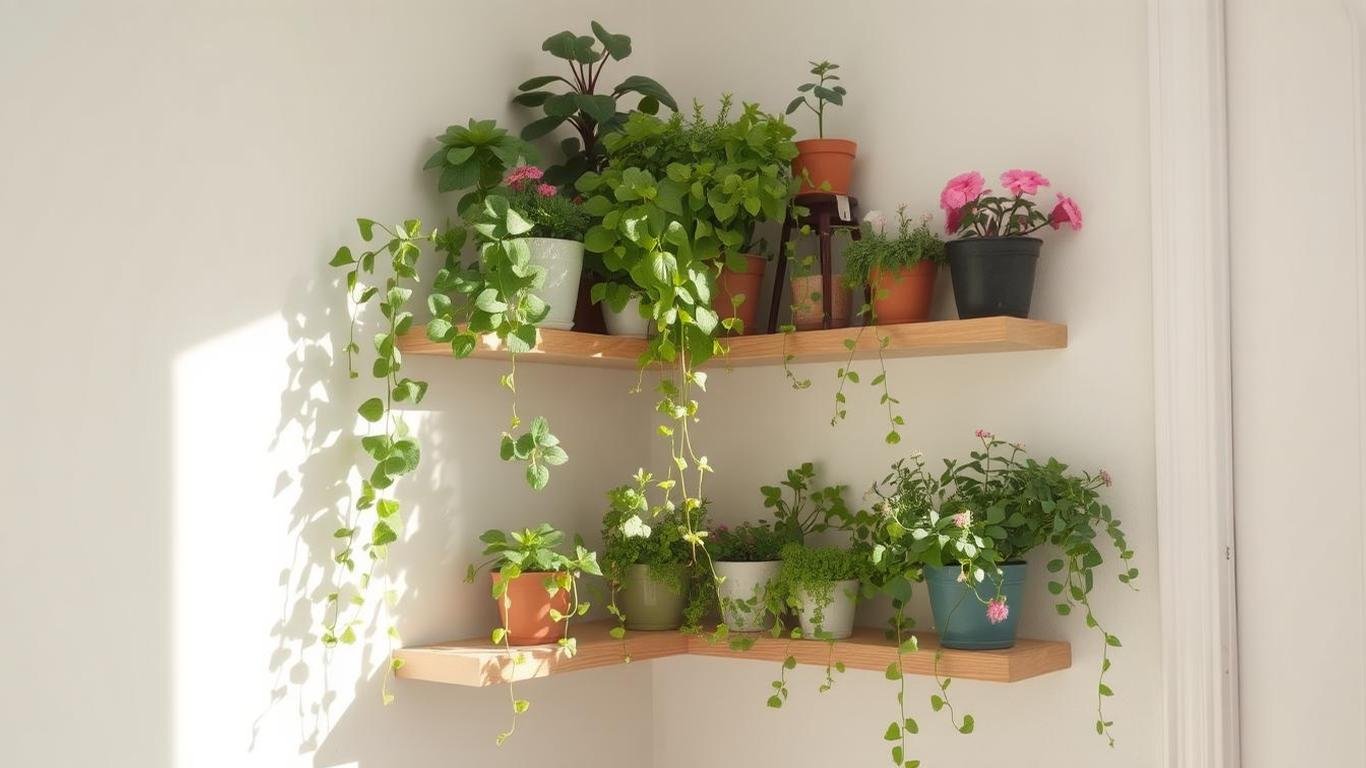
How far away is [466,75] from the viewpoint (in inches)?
92.1

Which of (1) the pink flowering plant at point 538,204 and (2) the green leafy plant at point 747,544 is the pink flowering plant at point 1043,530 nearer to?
(2) the green leafy plant at point 747,544

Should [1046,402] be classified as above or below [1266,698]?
above

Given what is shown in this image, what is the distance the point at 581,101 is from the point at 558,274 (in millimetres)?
389

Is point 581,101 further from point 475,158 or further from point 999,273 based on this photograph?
point 999,273

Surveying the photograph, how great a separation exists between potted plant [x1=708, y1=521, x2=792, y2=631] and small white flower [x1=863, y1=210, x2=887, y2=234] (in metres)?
0.59

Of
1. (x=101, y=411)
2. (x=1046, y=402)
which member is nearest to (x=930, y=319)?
(x=1046, y=402)

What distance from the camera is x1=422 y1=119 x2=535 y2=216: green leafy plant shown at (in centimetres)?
217

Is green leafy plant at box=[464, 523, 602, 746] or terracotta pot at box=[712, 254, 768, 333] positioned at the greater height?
terracotta pot at box=[712, 254, 768, 333]

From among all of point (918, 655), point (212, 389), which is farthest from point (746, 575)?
point (212, 389)

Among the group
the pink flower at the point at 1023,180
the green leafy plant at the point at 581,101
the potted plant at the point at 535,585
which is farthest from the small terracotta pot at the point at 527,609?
the pink flower at the point at 1023,180

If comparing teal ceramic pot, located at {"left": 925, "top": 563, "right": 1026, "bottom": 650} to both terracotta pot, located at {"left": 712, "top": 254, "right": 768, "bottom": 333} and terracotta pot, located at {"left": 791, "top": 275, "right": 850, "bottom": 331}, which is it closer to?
terracotta pot, located at {"left": 791, "top": 275, "right": 850, "bottom": 331}

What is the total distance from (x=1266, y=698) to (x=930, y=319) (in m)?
0.82

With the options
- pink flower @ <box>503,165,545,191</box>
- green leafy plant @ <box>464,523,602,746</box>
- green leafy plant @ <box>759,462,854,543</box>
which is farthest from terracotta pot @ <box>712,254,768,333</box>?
green leafy plant @ <box>464,523,602,746</box>

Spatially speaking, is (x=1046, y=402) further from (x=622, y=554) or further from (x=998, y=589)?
(x=622, y=554)
